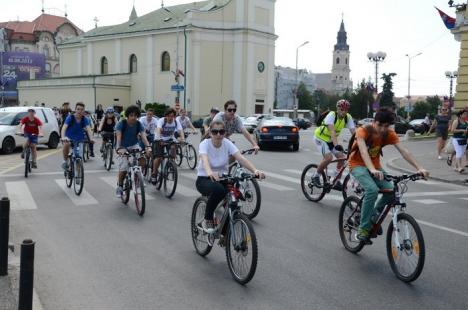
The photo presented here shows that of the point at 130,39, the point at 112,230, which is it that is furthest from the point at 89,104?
the point at 112,230

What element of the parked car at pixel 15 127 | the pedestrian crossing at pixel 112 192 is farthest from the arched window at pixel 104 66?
the pedestrian crossing at pixel 112 192

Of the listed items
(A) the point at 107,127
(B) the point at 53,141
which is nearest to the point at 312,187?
(A) the point at 107,127

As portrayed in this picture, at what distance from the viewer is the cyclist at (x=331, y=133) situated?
33.6 ft

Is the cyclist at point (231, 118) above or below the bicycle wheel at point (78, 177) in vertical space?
above

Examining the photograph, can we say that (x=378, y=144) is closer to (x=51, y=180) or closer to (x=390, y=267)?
(x=390, y=267)

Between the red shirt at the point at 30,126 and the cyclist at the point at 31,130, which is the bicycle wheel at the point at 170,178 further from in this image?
the red shirt at the point at 30,126

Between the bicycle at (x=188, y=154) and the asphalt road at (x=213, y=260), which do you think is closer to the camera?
the asphalt road at (x=213, y=260)

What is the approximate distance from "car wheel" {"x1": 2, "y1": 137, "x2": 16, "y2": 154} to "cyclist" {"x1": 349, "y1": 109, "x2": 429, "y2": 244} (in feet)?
56.6

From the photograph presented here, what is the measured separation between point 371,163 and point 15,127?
1789 centimetres

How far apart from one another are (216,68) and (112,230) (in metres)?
59.9

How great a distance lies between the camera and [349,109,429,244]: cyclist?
6.22 metres

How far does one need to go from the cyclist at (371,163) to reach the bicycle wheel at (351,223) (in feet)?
0.92

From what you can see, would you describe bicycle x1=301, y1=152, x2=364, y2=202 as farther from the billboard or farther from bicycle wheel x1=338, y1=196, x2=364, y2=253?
the billboard

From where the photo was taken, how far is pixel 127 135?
1017 centimetres
